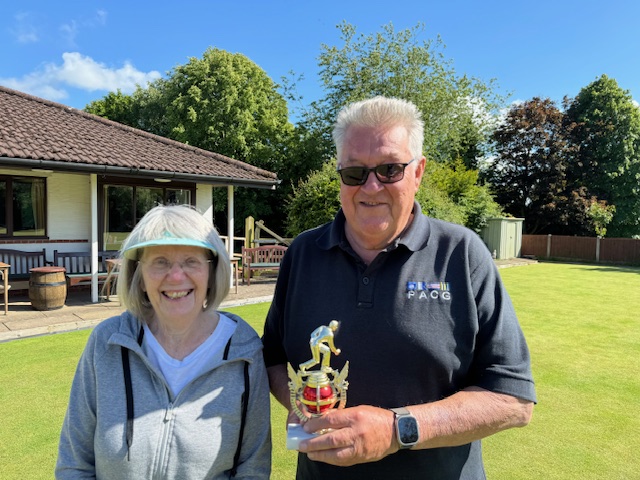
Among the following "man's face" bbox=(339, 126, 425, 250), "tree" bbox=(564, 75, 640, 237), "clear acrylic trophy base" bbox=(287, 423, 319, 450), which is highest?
"tree" bbox=(564, 75, 640, 237)

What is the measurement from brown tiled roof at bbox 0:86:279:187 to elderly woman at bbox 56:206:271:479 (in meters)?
8.90

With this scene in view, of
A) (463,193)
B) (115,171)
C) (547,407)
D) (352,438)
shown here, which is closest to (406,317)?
(352,438)

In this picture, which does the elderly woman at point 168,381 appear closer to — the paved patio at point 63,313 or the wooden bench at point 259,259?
the paved patio at point 63,313

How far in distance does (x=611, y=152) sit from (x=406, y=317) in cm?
3778

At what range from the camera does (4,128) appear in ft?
33.1

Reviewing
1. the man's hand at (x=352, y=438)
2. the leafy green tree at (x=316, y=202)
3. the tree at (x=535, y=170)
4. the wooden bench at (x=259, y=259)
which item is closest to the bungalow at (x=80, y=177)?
the wooden bench at (x=259, y=259)

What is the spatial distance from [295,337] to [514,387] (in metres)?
0.85

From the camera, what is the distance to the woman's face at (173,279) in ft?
5.80

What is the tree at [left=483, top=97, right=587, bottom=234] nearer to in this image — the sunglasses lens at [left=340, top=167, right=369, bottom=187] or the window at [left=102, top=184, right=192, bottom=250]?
the window at [left=102, top=184, right=192, bottom=250]

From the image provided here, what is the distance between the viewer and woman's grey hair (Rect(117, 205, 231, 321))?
1.76 meters

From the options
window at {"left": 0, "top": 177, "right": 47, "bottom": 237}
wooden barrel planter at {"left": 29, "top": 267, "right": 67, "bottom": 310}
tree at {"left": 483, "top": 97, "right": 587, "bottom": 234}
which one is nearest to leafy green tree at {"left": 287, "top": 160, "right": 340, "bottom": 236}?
window at {"left": 0, "top": 177, "right": 47, "bottom": 237}

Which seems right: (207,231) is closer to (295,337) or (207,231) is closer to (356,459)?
(295,337)

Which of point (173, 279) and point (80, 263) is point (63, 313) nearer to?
point (80, 263)

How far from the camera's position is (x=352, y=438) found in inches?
55.6
